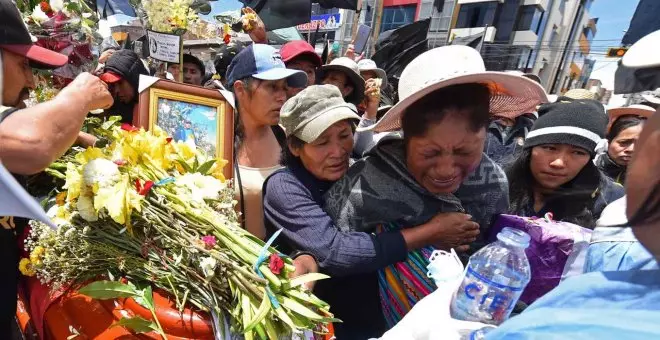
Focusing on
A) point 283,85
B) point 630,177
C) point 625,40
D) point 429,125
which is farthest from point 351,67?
point 625,40

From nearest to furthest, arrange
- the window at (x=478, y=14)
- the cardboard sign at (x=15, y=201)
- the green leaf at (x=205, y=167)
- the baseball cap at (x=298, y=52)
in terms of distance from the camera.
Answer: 1. the cardboard sign at (x=15, y=201)
2. the green leaf at (x=205, y=167)
3. the baseball cap at (x=298, y=52)
4. the window at (x=478, y=14)

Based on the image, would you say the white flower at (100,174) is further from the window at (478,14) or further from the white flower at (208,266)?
the window at (478,14)

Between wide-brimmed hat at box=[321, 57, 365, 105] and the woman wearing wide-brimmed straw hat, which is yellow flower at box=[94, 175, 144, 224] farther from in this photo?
wide-brimmed hat at box=[321, 57, 365, 105]

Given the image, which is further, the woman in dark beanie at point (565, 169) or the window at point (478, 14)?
the window at point (478, 14)

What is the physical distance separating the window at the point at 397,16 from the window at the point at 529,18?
1012 cm

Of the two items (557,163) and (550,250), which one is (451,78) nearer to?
(550,250)

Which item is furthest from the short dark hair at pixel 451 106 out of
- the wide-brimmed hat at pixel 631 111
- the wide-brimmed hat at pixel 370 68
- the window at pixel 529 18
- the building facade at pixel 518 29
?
the window at pixel 529 18

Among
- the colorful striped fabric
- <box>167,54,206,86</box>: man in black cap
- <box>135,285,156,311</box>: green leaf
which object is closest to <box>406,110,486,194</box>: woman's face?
the colorful striped fabric

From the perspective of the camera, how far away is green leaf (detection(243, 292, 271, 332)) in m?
1.01

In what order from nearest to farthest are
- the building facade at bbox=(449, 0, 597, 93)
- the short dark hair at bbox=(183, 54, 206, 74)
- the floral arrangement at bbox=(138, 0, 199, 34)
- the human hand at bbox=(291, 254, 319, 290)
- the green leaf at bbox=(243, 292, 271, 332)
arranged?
the green leaf at bbox=(243, 292, 271, 332) → the human hand at bbox=(291, 254, 319, 290) → the floral arrangement at bbox=(138, 0, 199, 34) → the short dark hair at bbox=(183, 54, 206, 74) → the building facade at bbox=(449, 0, 597, 93)

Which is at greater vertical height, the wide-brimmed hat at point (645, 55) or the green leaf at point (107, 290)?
the wide-brimmed hat at point (645, 55)

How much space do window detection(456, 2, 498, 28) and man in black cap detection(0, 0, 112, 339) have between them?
37.8 meters

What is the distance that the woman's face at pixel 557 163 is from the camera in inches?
73.8

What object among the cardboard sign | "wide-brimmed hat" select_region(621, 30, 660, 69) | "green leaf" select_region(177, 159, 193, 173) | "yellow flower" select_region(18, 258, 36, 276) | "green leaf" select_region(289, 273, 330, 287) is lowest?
"yellow flower" select_region(18, 258, 36, 276)
